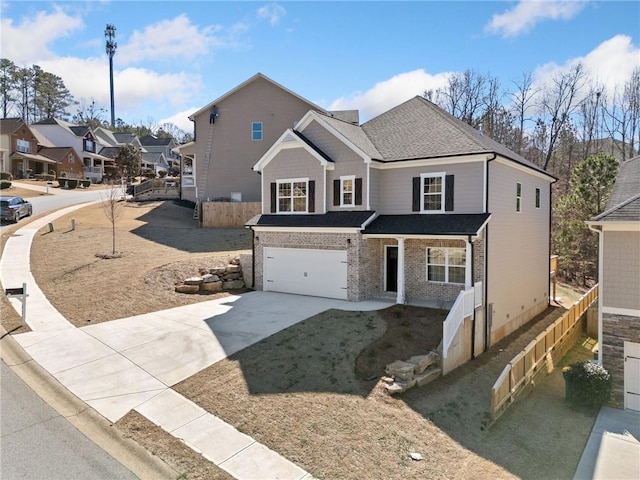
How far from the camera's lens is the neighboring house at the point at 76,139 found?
196 ft

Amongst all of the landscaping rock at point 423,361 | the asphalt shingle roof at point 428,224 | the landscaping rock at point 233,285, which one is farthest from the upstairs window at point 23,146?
the landscaping rock at point 423,361

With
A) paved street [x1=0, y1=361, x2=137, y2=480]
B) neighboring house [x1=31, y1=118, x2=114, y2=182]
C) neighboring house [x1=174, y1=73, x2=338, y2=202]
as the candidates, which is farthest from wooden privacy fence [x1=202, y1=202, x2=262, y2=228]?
neighboring house [x1=31, y1=118, x2=114, y2=182]

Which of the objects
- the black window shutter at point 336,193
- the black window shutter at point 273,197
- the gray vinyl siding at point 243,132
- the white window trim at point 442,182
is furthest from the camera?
the gray vinyl siding at point 243,132

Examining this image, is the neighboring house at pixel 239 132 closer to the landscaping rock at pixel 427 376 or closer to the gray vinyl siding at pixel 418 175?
the gray vinyl siding at pixel 418 175

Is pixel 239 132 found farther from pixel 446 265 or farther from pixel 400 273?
pixel 446 265

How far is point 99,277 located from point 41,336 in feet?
19.4

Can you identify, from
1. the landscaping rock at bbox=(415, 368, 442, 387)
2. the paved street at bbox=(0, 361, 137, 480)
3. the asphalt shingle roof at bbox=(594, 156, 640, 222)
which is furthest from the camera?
the asphalt shingle roof at bbox=(594, 156, 640, 222)

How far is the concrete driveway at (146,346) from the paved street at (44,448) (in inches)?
33.4

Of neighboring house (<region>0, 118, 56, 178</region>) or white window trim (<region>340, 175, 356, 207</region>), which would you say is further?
neighboring house (<region>0, 118, 56, 178</region>)

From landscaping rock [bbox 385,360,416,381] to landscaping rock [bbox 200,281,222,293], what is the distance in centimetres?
1009

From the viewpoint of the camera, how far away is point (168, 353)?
1153cm

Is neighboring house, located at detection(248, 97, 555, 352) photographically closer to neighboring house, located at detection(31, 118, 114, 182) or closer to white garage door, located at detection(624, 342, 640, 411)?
white garage door, located at detection(624, 342, 640, 411)

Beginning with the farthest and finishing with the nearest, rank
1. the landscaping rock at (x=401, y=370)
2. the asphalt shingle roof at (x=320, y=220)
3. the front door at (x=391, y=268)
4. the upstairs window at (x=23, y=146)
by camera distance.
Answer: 1. the upstairs window at (x=23, y=146)
2. the front door at (x=391, y=268)
3. the asphalt shingle roof at (x=320, y=220)
4. the landscaping rock at (x=401, y=370)

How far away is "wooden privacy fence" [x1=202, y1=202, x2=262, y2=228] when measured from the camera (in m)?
30.5
